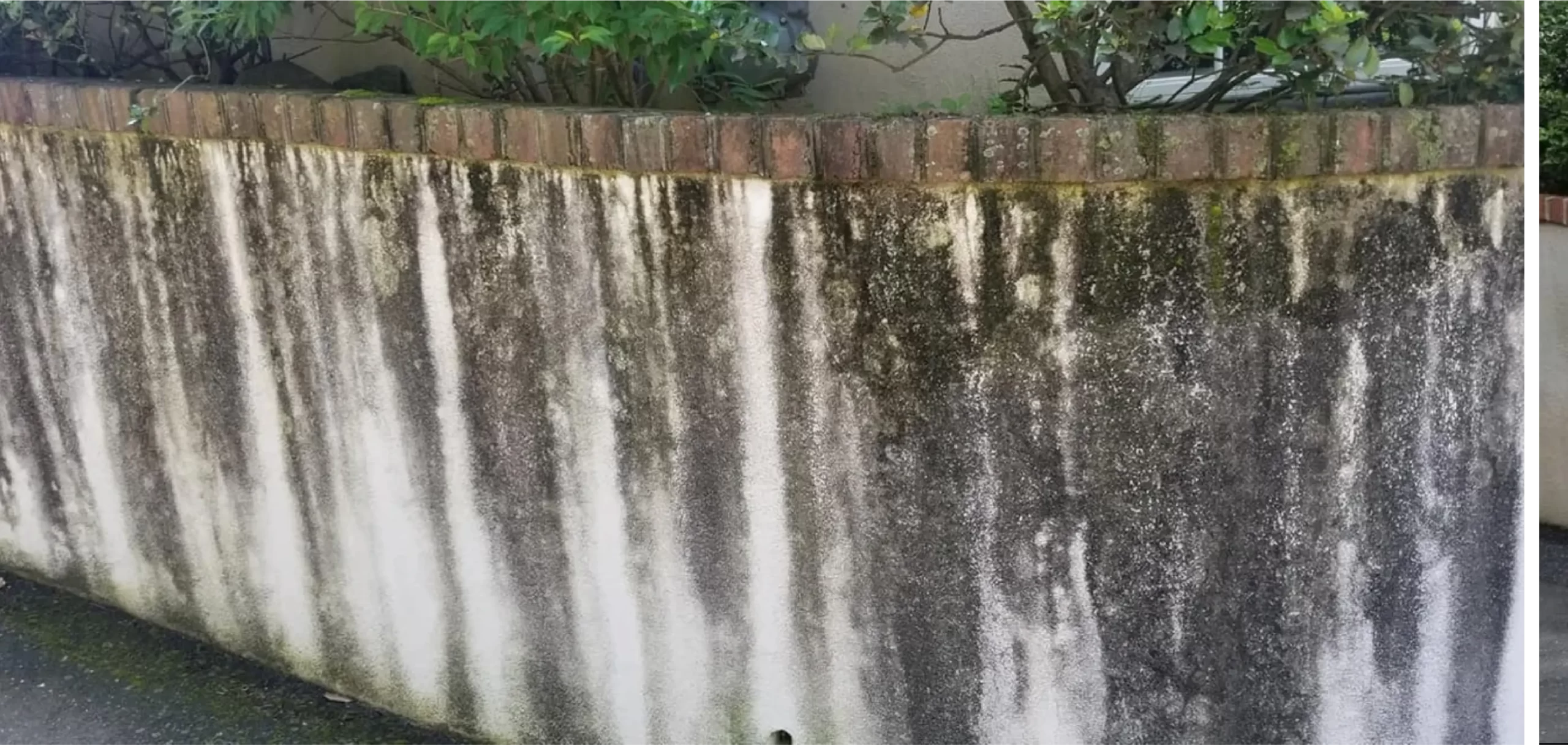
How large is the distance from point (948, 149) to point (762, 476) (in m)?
0.89

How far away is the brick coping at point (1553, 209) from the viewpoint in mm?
2496

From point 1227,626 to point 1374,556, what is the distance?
0.33 meters

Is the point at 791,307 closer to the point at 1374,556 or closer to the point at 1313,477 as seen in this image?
the point at 1313,477

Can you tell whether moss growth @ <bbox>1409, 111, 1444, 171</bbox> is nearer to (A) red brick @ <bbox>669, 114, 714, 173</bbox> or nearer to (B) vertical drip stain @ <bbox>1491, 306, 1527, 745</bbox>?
(B) vertical drip stain @ <bbox>1491, 306, 1527, 745</bbox>

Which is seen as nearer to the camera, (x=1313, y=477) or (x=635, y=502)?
(x=1313, y=477)

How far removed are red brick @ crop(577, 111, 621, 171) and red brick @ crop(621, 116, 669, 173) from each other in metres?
0.02

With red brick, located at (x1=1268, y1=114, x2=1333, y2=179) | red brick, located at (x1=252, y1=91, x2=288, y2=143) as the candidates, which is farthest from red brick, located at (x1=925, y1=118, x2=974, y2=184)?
red brick, located at (x1=252, y1=91, x2=288, y2=143)

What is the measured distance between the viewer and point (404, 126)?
3.32 metres

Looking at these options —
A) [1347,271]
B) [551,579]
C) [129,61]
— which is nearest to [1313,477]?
[1347,271]

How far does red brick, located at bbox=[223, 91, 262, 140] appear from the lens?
359cm

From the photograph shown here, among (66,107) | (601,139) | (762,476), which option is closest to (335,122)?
(601,139)

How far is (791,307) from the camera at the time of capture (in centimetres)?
296

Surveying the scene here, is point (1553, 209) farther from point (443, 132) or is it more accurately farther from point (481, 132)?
point (443, 132)

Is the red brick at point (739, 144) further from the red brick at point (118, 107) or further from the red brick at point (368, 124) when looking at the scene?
the red brick at point (118, 107)
